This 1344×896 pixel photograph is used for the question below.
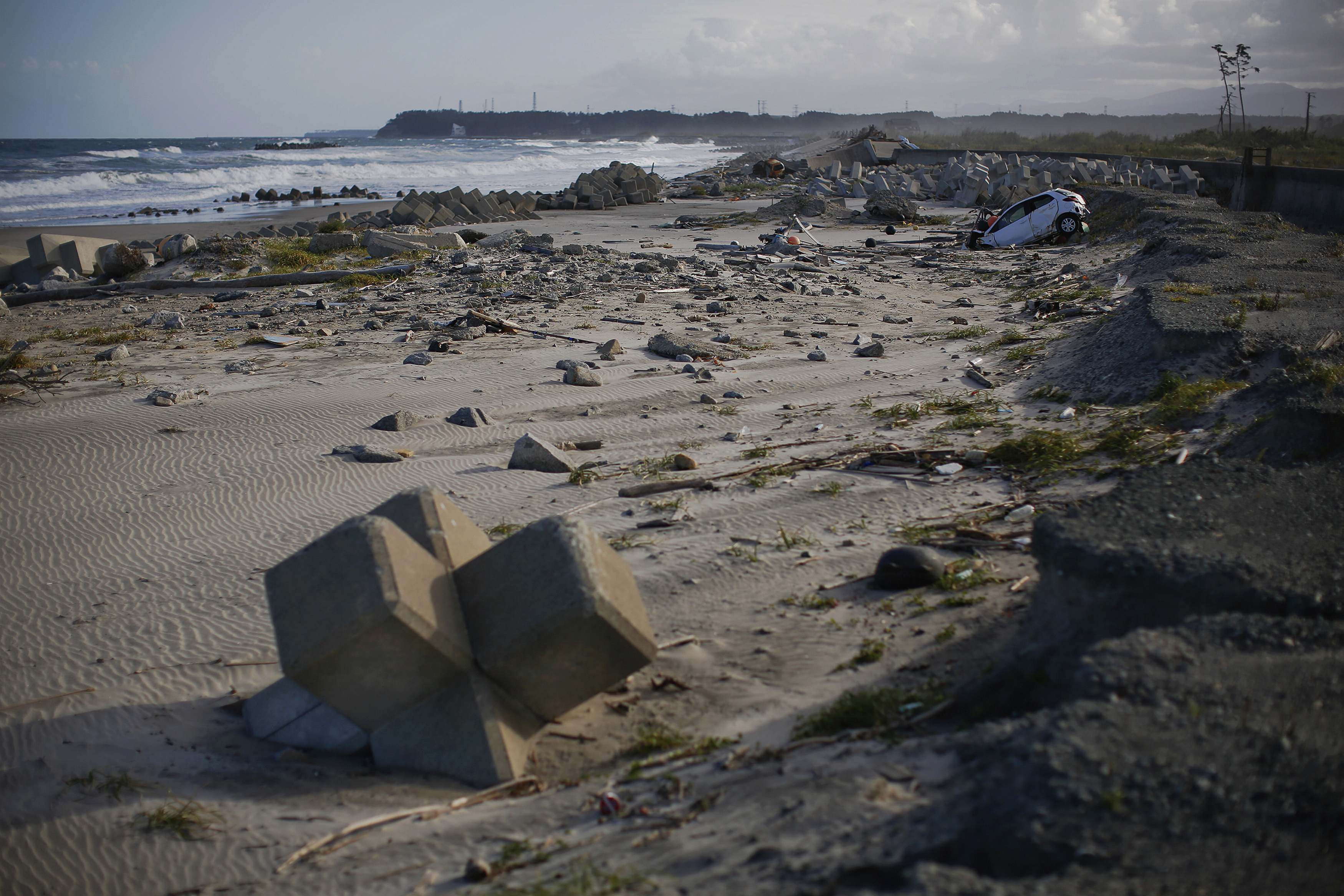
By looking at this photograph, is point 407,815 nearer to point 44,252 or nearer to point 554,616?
point 554,616

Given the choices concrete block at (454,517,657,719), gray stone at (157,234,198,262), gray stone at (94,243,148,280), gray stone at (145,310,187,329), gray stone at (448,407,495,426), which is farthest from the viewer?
gray stone at (157,234,198,262)

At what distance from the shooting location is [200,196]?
39.0 meters

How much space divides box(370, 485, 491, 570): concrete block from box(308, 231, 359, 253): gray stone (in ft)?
49.9

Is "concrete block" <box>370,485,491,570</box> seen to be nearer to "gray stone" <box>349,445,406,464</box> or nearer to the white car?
"gray stone" <box>349,445,406,464</box>

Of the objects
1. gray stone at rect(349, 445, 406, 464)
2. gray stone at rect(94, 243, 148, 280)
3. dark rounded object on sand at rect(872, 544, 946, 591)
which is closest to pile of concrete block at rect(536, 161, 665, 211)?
gray stone at rect(94, 243, 148, 280)

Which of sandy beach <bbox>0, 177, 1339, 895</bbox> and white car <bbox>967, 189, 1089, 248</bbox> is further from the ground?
white car <bbox>967, 189, 1089, 248</bbox>

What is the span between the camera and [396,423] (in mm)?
6895

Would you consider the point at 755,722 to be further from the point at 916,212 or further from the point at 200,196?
the point at 200,196

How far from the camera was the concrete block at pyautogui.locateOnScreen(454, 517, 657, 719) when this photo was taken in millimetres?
2869

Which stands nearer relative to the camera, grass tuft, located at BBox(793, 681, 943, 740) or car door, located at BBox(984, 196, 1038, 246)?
grass tuft, located at BBox(793, 681, 943, 740)

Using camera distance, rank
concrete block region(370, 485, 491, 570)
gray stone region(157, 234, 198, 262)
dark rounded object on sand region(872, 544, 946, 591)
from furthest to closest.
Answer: gray stone region(157, 234, 198, 262)
dark rounded object on sand region(872, 544, 946, 591)
concrete block region(370, 485, 491, 570)

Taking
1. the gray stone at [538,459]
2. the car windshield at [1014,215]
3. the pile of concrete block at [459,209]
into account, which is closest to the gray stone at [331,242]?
the pile of concrete block at [459,209]

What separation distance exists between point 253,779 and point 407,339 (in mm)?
7480

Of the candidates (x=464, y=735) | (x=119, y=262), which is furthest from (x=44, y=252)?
(x=464, y=735)
